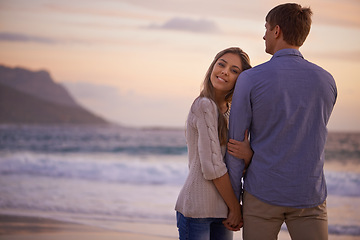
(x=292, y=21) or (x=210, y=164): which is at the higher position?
(x=292, y=21)

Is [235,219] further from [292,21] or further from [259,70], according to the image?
[292,21]

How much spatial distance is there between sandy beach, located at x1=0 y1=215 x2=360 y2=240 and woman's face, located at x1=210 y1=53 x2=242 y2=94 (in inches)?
100

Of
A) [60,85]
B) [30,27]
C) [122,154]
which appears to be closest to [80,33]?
[30,27]

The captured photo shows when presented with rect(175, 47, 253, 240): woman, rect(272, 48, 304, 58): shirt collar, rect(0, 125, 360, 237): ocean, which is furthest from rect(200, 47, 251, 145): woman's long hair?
rect(0, 125, 360, 237): ocean

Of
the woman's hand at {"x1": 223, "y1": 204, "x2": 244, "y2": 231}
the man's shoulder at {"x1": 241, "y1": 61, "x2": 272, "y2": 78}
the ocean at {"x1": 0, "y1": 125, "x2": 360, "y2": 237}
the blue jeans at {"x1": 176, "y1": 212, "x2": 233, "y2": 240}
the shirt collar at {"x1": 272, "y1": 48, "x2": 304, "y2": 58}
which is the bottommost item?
the ocean at {"x1": 0, "y1": 125, "x2": 360, "y2": 237}

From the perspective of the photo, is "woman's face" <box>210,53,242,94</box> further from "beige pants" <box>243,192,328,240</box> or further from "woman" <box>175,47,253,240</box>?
"beige pants" <box>243,192,328,240</box>

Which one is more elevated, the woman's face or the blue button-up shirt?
the woman's face

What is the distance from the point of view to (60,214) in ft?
17.3

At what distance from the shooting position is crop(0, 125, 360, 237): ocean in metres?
5.38

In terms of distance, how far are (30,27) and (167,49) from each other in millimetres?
4933

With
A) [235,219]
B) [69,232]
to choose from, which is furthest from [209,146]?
[69,232]

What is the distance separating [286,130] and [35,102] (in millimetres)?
22121

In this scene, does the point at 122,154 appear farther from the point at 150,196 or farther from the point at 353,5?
the point at 353,5

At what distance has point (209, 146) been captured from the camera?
1.97 m
